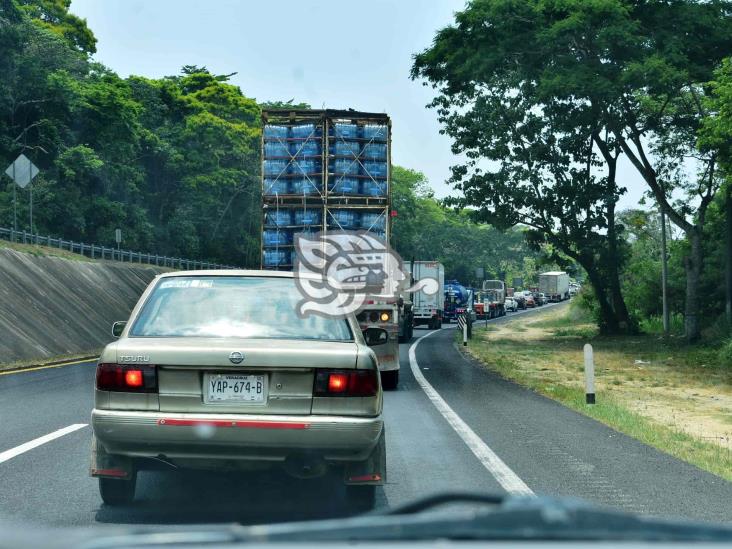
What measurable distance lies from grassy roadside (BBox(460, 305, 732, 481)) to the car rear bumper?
13.8 ft

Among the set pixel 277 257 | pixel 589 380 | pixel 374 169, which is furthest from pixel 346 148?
pixel 589 380

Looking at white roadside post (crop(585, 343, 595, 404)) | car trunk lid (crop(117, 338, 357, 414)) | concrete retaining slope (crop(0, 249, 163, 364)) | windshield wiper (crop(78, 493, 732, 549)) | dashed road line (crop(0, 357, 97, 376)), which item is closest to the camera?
windshield wiper (crop(78, 493, 732, 549))

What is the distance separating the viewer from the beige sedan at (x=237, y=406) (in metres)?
6.36

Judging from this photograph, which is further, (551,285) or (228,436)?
(551,285)

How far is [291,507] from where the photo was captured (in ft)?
23.4

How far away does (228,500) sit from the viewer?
738 centimetres

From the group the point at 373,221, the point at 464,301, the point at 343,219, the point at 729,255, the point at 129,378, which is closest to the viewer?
the point at 129,378

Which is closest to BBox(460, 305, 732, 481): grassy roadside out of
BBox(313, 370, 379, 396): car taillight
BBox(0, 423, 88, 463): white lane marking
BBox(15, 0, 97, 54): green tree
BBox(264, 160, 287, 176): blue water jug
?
BBox(313, 370, 379, 396): car taillight

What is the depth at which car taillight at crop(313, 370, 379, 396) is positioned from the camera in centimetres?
654

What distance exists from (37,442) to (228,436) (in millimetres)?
4475

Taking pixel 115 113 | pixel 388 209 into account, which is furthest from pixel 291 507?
pixel 115 113

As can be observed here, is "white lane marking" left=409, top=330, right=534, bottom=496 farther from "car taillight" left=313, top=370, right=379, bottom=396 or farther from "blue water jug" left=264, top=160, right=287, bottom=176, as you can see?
"blue water jug" left=264, top=160, right=287, bottom=176

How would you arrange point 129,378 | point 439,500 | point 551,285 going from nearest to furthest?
point 439,500 → point 129,378 → point 551,285

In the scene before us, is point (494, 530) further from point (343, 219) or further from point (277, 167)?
point (277, 167)
